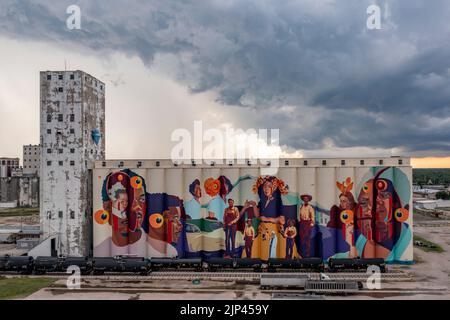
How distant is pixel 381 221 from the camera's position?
6147 centimetres

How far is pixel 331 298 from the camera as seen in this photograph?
46125 millimetres

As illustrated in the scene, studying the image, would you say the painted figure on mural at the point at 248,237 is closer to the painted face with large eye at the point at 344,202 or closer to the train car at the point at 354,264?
the train car at the point at 354,264

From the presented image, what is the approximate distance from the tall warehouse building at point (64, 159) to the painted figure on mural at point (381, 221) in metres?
48.1

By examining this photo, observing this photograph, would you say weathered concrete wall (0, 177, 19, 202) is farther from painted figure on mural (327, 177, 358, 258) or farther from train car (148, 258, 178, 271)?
painted figure on mural (327, 177, 358, 258)

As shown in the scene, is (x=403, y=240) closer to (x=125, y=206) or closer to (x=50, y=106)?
(x=125, y=206)

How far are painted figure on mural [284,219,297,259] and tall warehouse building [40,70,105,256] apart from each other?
3554 cm

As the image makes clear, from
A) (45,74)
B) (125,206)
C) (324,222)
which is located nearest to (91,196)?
(125,206)

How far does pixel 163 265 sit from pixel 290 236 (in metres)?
21.3

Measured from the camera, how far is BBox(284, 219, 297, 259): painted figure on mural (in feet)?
204

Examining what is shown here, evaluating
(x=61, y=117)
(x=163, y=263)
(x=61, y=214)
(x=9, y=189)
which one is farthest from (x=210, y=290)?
(x=9, y=189)

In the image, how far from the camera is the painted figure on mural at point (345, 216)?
202ft

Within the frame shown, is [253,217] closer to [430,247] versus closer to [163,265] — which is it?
[163,265]

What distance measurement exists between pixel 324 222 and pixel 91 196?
137 feet

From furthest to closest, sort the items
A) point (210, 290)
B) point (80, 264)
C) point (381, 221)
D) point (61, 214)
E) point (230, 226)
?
point (61, 214) < point (230, 226) < point (381, 221) < point (80, 264) < point (210, 290)
